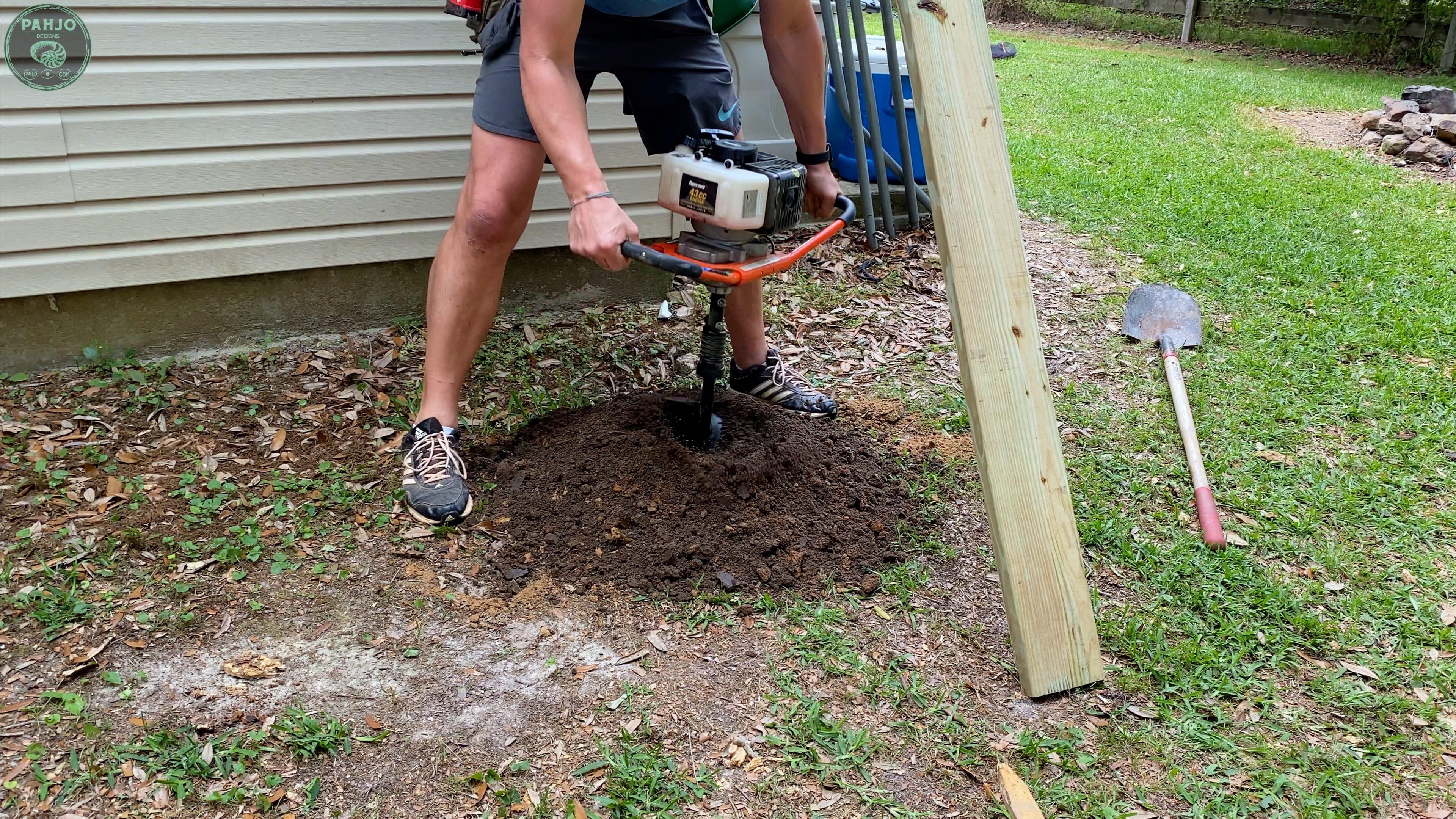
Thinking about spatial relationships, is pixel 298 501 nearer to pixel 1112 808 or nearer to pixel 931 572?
pixel 931 572

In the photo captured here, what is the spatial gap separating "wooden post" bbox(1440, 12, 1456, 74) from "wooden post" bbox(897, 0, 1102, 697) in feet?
40.6

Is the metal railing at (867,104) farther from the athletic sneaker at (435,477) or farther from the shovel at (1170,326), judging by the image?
the athletic sneaker at (435,477)

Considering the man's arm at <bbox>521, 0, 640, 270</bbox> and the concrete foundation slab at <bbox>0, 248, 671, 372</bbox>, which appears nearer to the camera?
the man's arm at <bbox>521, 0, 640, 270</bbox>

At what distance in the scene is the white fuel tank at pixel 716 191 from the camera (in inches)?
90.1

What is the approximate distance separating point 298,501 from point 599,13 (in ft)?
5.05

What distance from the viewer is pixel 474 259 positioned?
2.72 m

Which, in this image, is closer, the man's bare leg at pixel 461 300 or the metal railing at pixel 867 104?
the man's bare leg at pixel 461 300

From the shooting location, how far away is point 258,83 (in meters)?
3.21

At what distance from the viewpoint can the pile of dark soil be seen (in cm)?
249

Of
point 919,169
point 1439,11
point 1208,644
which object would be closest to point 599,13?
point 1208,644

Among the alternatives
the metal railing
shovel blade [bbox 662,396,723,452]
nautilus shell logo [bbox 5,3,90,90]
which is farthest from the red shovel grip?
nautilus shell logo [bbox 5,3,90,90]

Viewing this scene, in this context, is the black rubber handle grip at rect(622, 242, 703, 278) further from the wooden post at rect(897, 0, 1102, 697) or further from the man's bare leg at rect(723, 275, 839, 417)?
the man's bare leg at rect(723, 275, 839, 417)

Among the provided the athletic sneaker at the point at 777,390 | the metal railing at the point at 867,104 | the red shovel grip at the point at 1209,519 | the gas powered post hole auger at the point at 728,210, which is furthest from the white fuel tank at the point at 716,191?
the metal railing at the point at 867,104

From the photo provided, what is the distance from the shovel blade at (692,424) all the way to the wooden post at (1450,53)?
12.4m
